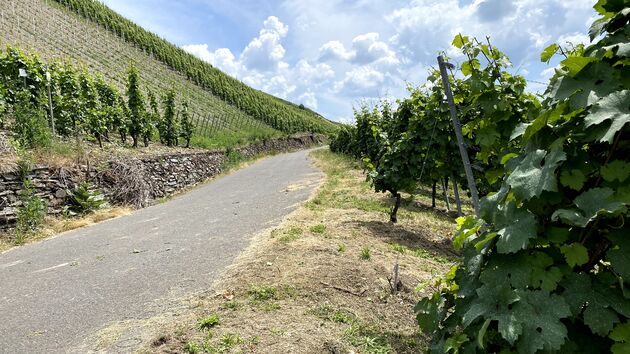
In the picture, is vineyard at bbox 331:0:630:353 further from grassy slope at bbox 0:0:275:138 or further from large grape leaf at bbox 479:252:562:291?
grassy slope at bbox 0:0:275:138

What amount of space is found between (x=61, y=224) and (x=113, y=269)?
5.03m

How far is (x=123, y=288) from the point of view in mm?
5637

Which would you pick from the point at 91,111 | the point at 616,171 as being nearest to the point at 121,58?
the point at 91,111

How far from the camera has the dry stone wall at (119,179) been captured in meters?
9.55

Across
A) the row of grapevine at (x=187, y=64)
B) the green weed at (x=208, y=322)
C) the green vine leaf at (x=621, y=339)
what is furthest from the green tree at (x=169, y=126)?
the row of grapevine at (x=187, y=64)

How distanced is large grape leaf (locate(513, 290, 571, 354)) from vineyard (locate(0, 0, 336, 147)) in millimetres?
28358

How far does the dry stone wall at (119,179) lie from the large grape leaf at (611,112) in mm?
11352

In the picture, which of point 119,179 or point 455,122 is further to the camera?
point 119,179

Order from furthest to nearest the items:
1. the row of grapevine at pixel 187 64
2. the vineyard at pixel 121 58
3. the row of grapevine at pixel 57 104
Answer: the row of grapevine at pixel 187 64 < the vineyard at pixel 121 58 < the row of grapevine at pixel 57 104

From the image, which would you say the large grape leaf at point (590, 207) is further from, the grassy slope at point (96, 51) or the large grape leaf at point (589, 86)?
the grassy slope at point (96, 51)

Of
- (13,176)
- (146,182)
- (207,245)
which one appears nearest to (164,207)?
(146,182)

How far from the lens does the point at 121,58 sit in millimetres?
40344

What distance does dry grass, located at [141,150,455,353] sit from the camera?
3738mm

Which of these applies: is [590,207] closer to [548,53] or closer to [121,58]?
[548,53]
